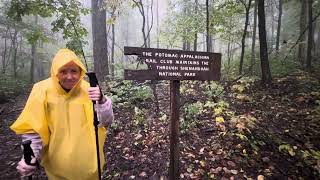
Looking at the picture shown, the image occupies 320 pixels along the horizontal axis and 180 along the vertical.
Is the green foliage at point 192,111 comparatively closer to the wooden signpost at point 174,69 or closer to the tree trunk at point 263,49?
the wooden signpost at point 174,69

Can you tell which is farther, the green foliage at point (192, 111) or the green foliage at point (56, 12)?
the green foliage at point (56, 12)

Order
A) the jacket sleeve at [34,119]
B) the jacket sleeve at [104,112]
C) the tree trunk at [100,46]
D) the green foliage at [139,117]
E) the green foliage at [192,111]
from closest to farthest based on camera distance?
the jacket sleeve at [34,119]
the jacket sleeve at [104,112]
the green foliage at [139,117]
the green foliage at [192,111]
the tree trunk at [100,46]

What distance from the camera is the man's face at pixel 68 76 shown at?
2.90m

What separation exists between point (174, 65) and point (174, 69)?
58 mm

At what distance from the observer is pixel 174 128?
14.6 ft

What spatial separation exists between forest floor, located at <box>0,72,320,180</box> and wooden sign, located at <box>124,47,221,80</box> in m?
1.85

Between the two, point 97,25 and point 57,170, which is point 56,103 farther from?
point 97,25

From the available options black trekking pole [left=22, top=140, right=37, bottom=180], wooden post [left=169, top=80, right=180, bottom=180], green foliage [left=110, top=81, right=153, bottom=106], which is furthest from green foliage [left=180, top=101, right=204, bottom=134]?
black trekking pole [left=22, top=140, right=37, bottom=180]

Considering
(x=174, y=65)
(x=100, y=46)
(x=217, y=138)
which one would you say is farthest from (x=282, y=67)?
(x=174, y=65)

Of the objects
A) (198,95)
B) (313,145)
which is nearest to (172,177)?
(313,145)

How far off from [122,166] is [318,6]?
14.3 metres

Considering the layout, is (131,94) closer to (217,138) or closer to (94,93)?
(217,138)

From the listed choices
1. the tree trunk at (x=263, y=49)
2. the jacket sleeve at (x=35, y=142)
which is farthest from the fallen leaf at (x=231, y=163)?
the tree trunk at (x=263, y=49)

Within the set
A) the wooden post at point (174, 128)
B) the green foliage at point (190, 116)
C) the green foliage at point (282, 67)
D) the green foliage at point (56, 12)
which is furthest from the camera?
the green foliage at point (282, 67)
